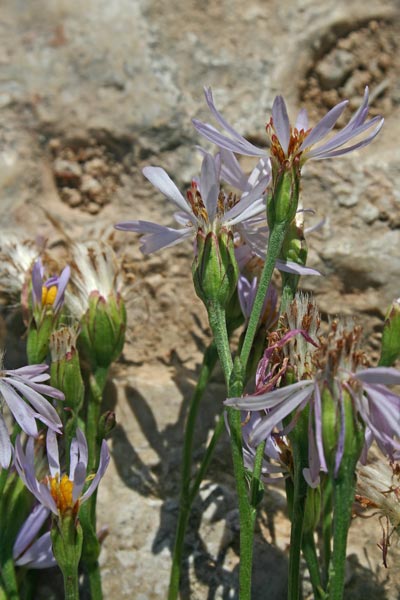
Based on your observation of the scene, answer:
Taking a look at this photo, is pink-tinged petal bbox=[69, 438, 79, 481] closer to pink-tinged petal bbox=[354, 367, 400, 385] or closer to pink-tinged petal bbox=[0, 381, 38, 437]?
pink-tinged petal bbox=[0, 381, 38, 437]

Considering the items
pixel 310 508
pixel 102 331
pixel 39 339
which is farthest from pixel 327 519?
pixel 39 339

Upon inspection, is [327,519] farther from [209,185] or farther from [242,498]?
[209,185]

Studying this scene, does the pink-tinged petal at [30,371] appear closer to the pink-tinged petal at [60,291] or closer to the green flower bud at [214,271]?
the pink-tinged petal at [60,291]

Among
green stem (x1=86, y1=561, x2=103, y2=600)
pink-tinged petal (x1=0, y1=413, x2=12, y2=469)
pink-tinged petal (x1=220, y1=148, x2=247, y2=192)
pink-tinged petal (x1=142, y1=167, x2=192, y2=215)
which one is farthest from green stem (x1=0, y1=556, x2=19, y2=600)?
pink-tinged petal (x1=220, y1=148, x2=247, y2=192)

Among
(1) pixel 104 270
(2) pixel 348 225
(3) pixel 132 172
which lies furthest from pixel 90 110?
(2) pixel 348 225

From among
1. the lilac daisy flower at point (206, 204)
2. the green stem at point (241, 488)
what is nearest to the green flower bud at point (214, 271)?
the lilac daisy flower at point (206, 204)

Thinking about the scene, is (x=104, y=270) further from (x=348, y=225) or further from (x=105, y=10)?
(x=105, y=10)
